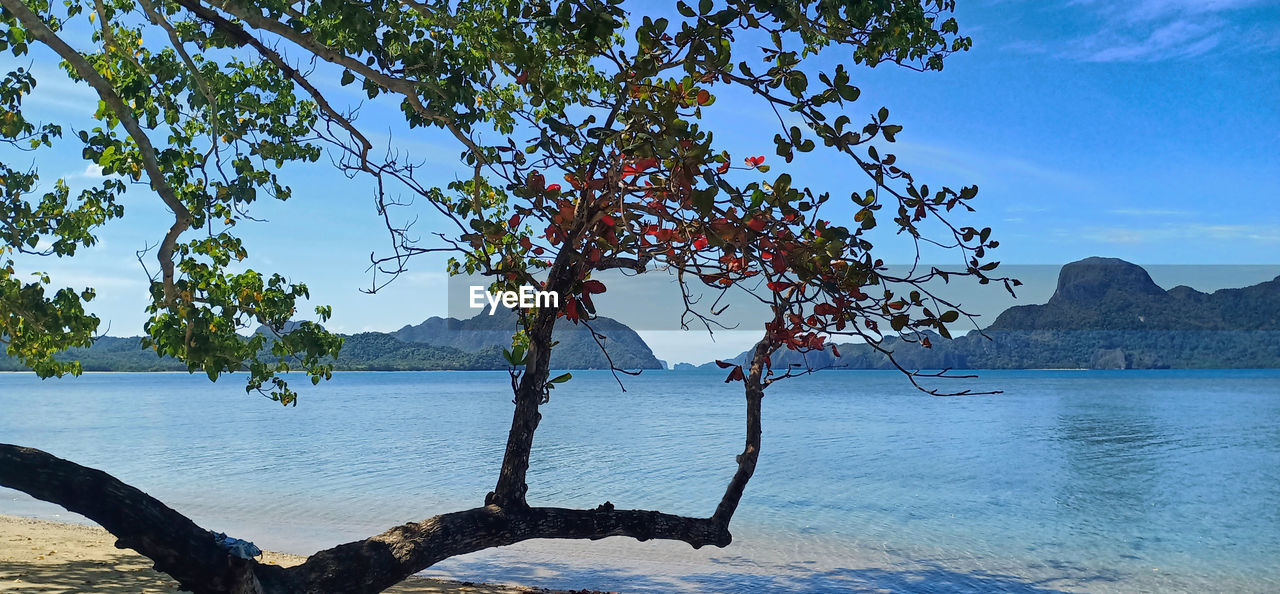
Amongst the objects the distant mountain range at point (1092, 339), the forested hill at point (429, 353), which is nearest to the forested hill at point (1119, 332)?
the distant mountain range at point (1092, 339)

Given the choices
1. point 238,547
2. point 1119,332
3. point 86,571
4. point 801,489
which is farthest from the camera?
point 1119,332

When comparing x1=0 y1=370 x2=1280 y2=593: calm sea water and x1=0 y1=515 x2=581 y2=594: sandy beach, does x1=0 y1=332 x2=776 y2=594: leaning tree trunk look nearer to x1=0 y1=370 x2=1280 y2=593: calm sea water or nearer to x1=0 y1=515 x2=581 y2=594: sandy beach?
x1=0 y1=515 x2=581 y2=594: sandy beach

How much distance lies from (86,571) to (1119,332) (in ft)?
449

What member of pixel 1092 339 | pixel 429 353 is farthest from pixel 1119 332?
pixel 429 353

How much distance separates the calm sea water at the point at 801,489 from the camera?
1012cm

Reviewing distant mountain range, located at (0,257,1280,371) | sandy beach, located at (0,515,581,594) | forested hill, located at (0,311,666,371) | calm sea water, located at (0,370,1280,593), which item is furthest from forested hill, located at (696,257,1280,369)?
sandy beach, located at (0,515,581,594)

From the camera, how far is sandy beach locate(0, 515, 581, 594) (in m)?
6.23

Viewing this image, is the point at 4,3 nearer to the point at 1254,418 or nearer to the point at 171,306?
the point at 171,306

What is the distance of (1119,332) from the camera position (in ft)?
406

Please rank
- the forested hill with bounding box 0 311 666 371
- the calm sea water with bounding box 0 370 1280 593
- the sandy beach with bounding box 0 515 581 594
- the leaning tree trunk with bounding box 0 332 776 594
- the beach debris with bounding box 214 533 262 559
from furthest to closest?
1. the forested hill with bounding box 0 311 666 371
2. the calm sea water with bounding box 0 370 1280 593
3. the sandy beach with bounding box 0 515 581 594
4. the beach debris with bounding box 214 533 262 559
5. the leaning tree trunk with bounding box 0 332 776 594

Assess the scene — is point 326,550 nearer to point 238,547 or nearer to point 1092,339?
point 238,547

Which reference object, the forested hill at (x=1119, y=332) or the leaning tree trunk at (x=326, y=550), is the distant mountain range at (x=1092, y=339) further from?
the leaning tree trunk at (x=326, y=550)

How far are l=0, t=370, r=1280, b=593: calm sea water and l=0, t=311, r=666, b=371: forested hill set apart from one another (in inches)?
2869

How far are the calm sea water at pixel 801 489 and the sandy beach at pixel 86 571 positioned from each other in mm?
2258
